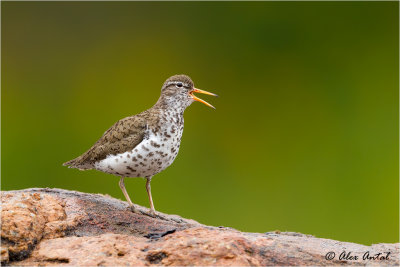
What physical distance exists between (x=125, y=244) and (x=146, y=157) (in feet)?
6.08

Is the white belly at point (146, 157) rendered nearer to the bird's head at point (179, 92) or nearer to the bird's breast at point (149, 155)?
the bird's breast at point (149, 155)

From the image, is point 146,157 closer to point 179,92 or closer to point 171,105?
point 171,105

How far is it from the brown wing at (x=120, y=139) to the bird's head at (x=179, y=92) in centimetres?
39

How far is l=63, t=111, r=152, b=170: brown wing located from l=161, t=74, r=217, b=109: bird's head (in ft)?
1.27

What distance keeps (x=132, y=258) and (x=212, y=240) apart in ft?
2.30

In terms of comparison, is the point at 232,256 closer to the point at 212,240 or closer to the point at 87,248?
the point at 212,240

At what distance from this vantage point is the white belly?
6.56 m

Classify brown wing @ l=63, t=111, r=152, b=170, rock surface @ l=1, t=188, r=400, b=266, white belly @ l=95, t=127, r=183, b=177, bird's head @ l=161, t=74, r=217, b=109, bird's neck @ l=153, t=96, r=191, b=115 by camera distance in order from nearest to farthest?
rock surface @ l=1, t=188, r=400, b=266
white belly @ l=95, t=127, r=183, b=177
brown wing @ l=63, t=111, r=152, b=170
bird's neck @ l=153, t=96, r=191, b=115
bird's head @ l=161, t=74, r=217, b=109

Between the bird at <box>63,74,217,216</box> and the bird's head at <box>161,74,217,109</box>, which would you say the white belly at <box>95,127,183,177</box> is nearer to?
the bird at <box>63,74,217,216</box>

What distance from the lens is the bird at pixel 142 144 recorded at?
6.60 m

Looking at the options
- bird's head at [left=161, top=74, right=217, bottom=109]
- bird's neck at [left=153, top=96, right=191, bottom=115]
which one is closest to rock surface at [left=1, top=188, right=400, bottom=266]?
bird's neck at [left=153, top=96, right=191, bottom=115]

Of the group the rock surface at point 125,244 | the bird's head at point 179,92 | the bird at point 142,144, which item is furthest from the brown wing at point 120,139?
the rock surface at point 125,244

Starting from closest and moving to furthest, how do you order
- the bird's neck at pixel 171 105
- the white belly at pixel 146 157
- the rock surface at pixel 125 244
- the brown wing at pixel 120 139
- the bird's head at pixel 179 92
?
the rock surface at pixel 125 244, the white belly at pixel 146 157, the brown wing at pixel 120 139, the bird's neck at pixel 171 105, the bird's head at pixel 179 92

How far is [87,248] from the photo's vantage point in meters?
4.73
